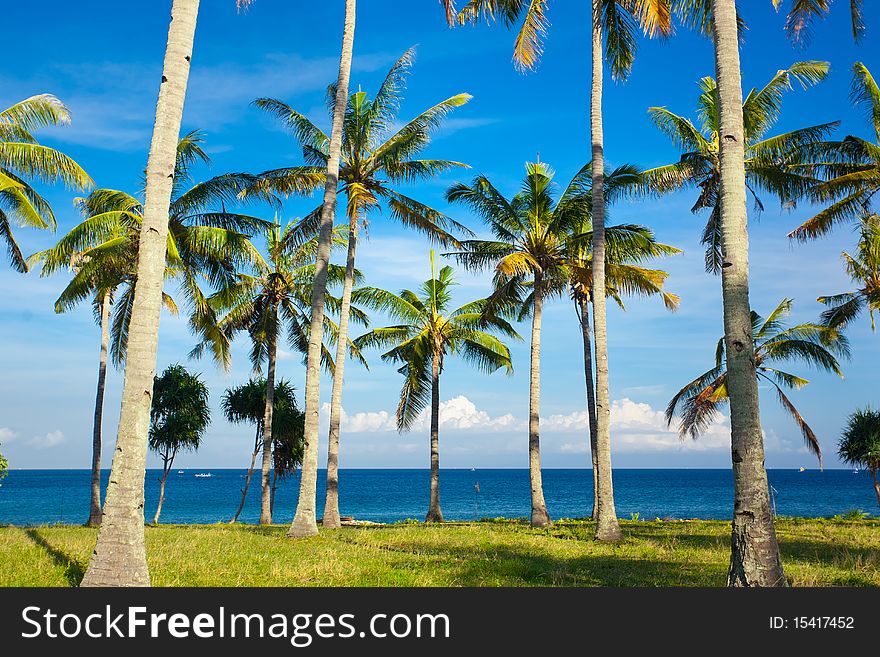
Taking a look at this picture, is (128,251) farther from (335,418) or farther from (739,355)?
(739,355)

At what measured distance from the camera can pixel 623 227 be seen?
21547 millimetres

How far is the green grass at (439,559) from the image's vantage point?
9977 mm

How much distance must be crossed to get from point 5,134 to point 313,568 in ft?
53.5

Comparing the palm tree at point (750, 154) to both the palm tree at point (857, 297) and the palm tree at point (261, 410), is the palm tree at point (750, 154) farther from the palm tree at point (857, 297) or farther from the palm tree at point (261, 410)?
the palm tree at point (261, 410)

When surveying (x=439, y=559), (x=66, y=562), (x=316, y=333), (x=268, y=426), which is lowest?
(x=439, y=559)

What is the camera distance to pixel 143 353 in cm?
902

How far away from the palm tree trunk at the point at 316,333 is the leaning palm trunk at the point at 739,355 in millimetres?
11121

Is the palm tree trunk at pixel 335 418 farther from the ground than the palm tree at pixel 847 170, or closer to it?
closer to it

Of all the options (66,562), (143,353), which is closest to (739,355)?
(143,353)

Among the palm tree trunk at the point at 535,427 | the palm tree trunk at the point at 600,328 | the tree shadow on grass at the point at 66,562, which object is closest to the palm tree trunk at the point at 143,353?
the tree shadow on grass at the point at 66,562

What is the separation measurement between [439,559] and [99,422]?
16.3 metres

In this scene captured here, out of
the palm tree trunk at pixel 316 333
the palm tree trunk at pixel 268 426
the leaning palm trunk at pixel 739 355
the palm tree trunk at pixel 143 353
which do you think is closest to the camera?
the palm tree trunk at pixel 143 353
